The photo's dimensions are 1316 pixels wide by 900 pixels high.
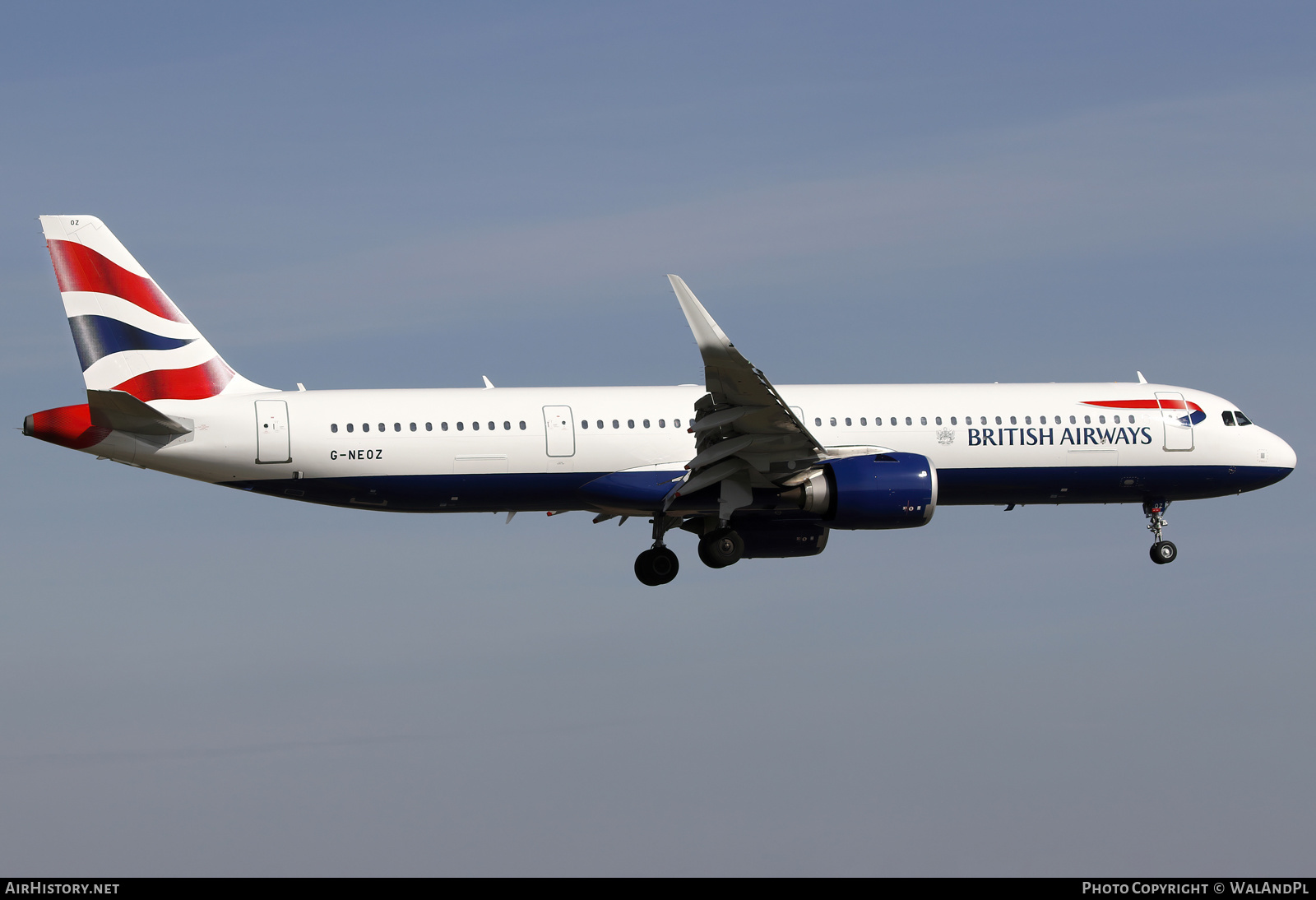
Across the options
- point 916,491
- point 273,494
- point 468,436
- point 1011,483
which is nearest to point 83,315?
point 273,494

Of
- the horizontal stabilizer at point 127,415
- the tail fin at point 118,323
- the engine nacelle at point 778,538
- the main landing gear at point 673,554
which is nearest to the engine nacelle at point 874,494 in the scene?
the main landing gear at point 673,554

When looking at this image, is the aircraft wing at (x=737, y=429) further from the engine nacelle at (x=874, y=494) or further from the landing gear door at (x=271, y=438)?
the landing gear door at (x=271, y=438)

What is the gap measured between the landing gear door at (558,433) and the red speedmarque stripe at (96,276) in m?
9.47

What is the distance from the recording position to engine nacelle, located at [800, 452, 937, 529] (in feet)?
108

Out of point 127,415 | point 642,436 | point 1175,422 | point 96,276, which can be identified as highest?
point 96,276

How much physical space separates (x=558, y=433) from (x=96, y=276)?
11.4 m

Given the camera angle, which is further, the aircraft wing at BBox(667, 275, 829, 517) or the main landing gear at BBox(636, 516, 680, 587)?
the main landing gear at BBox(636, 516, 680, 587)

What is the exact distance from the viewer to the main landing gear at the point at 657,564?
37.2 m

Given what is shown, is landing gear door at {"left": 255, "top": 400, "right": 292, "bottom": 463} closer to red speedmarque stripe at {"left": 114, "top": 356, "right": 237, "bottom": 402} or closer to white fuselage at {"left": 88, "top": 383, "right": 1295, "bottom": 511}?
white fuselage at {"left": 88, "top": 383, "right": 1295, "bottom": 511}

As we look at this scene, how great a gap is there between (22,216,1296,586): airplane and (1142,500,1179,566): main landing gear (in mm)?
2242

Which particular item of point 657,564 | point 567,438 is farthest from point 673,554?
point 567,438

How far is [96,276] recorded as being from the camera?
33656 millimetres

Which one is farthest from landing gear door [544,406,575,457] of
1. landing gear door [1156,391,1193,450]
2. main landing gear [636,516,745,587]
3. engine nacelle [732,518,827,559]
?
landing gear door [1156,391,1193,450]

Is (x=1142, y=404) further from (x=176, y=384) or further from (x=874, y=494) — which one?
(x=176, y=384)
